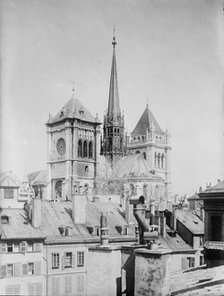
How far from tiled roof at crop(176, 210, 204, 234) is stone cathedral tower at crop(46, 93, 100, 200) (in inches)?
991

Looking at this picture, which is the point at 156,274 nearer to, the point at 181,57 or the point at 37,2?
the point at 37,2

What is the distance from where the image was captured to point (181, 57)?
13.4 m

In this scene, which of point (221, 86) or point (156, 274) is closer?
point (156, 274)

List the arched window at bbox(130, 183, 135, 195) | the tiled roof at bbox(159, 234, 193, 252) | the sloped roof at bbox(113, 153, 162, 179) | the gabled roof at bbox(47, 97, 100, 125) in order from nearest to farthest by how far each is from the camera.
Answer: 1. the tiled roof at bbox(159, 234, 193, 252)
2. the gabled roof at bbox(47, 97, 100, 125)
3. the arched window at bbox(130, 183, 135, 195)
4. the sloped roof at bbox(113, 153, 162, 179)

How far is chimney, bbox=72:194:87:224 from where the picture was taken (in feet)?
73.4

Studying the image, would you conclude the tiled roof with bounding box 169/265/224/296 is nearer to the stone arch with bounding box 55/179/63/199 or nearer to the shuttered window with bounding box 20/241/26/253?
the shuttered window with bounding box 20/241/26/253

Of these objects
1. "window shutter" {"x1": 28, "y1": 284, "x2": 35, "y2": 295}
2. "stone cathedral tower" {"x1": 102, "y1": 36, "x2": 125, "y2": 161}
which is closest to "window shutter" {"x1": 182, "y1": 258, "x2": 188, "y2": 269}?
"window shutter" {"x1": 28, "y1": 284, "x2": 35, "y2": 295}

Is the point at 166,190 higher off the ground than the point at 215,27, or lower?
lower

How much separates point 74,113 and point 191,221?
28.4 meters

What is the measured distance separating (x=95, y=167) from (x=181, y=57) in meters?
41.6

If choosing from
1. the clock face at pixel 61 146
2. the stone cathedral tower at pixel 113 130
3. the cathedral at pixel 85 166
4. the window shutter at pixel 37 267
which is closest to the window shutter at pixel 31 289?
the window shutter at pixel 37 267

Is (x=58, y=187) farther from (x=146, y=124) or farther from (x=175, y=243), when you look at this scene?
(x=175, y=243)

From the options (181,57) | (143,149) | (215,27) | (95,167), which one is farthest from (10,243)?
(143,149)

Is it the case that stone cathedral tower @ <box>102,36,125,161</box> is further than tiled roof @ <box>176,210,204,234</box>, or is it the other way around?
stone cathedral tower @ <box>102,36,125,161</box>
